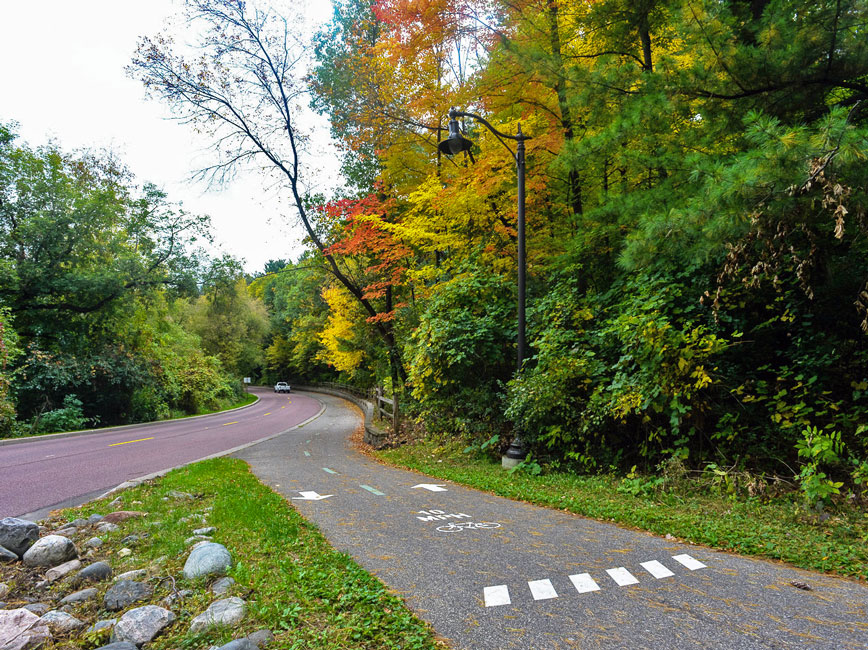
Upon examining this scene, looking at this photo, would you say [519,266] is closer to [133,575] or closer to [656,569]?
[656,569]

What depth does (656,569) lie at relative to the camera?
328cm

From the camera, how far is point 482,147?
1092cm

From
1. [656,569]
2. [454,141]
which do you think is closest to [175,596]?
[656,569]

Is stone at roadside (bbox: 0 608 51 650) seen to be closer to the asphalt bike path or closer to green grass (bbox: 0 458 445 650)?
green grass (bbox: 0 458 445 650)

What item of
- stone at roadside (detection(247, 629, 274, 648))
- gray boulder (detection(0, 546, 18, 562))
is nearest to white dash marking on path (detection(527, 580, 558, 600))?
stone at roadside (detection(247, 629, 274, 648))

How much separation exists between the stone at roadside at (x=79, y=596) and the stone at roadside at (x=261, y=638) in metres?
1.52

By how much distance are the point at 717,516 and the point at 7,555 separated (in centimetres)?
654

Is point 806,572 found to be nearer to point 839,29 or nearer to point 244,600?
point 244,600

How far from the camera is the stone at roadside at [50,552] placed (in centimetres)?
366

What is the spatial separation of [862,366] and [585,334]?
3302mm

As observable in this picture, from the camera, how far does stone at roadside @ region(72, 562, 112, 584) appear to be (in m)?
3.33

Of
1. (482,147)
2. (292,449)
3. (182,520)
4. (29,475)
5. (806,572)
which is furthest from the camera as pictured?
(292,449)

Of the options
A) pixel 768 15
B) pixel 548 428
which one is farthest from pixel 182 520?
pixel 768 15

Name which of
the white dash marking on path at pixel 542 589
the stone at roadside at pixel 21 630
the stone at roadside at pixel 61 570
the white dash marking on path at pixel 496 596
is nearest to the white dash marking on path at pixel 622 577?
the white dash marking on path at pixel 542 589
